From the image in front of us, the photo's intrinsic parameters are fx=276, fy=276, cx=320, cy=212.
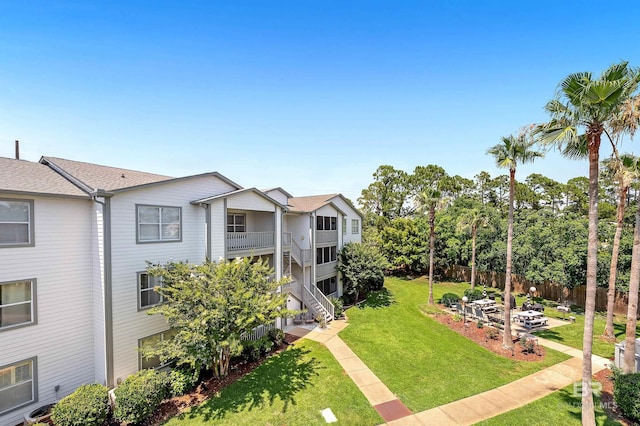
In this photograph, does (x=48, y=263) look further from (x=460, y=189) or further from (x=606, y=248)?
(x=460, y=189)

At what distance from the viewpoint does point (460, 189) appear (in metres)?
45.5

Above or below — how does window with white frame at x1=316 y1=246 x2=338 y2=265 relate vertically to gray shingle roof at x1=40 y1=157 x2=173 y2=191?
below

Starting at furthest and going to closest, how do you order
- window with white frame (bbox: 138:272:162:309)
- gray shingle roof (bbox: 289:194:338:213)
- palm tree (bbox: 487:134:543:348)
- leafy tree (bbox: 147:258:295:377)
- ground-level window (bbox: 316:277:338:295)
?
ground-level window (bbox: 316:277:338:295) < gray shingle roof (bbox: 289:194:338:213) < palm tree (bbox: 487:134:543:348) < window with white frame (bbox: 138:272:162:309) < leafy tree (bbox: 147:258:295:377)

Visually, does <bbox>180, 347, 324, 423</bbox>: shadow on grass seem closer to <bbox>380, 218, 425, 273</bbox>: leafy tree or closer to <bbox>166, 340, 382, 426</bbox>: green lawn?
<bbox>166, 340, 382, 426</bbox>: green lawn

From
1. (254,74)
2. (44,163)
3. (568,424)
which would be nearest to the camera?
(568,424)

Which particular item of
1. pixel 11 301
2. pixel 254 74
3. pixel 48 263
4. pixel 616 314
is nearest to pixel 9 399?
pixel 11 301

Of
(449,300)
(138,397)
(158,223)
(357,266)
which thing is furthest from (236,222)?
(449,300)

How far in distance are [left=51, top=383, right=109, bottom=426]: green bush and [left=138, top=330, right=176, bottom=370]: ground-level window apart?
6.66ft

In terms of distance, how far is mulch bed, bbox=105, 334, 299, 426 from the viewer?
29.0 feet

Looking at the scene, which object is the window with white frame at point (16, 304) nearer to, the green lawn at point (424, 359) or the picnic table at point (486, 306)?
the green lawn at point (424, 359)

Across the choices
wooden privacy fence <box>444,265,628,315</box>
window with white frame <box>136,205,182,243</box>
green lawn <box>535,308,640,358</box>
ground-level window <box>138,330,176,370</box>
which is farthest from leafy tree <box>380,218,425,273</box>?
window with white frame <box>136,205,182,243</box>

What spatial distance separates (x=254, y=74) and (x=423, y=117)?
34.7ft

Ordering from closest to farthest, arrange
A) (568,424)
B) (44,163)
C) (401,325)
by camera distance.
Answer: (568,424) < (44,163) < (401,325)

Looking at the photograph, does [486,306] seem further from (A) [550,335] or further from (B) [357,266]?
(B) [357,266]
